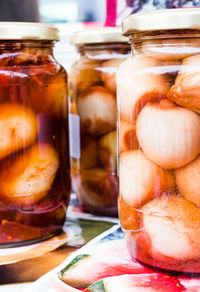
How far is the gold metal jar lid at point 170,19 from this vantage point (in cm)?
51

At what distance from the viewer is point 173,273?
562 mm

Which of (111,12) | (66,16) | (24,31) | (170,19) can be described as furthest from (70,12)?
(170,19)

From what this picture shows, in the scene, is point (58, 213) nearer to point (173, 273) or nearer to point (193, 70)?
point (173, 273)

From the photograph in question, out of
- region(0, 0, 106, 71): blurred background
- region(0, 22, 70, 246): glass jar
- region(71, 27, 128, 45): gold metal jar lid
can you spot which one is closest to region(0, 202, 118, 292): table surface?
region(0, 22, 70, 246): glass jar

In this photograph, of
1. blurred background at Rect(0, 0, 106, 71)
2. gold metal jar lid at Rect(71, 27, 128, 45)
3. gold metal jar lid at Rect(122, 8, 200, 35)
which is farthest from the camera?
blurred background at Rect(0, 0, 106, 71)

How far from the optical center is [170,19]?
1.70 feet

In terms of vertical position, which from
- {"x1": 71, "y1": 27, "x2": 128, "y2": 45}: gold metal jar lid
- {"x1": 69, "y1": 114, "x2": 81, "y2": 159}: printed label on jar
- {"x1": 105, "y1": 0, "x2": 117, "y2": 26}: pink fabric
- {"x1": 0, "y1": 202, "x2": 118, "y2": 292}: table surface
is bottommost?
{"x1": 0, "y1": 202, "x2": 118, "y2": 292}: table surface

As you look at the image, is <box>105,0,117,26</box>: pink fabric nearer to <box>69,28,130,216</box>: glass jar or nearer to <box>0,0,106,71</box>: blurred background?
<box>69,28,130,216</box>: glass jar

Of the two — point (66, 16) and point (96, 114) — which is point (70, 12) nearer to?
point (66, 16)

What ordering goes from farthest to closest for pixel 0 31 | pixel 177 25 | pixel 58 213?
1. pixel 58 213
2. pixel 0 31
3. pixel 177 25

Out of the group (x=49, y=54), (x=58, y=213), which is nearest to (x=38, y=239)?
(x=58, y=213)

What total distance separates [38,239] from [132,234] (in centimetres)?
18

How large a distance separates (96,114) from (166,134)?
258mm

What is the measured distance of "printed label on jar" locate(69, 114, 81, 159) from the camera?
2.69ft
